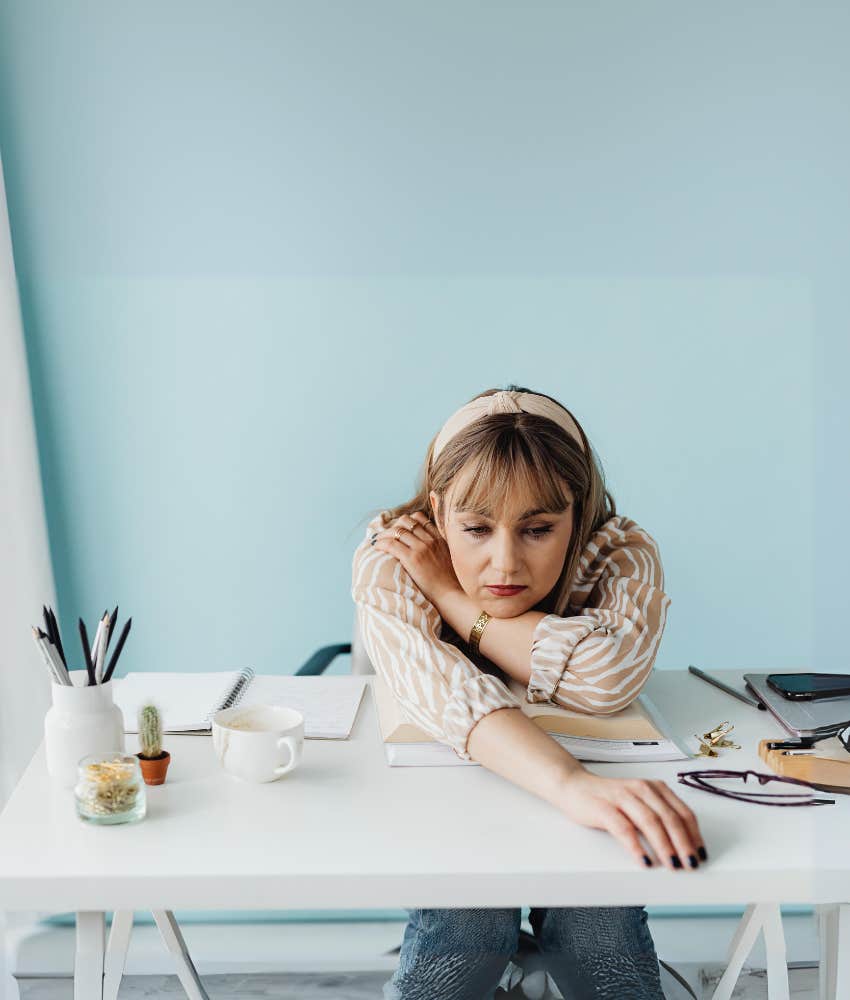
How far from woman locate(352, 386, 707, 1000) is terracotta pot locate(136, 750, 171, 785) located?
282mm

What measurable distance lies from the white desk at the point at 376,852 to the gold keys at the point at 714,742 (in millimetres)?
86

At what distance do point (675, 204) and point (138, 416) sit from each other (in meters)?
1.13

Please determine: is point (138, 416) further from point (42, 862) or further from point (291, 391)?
point (42, 862)

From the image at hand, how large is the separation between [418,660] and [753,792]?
1.29 ft

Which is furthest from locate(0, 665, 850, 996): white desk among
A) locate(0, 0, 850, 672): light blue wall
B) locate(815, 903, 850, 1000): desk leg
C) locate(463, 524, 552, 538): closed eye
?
locate(0, 0, 850, 672): light blue wall

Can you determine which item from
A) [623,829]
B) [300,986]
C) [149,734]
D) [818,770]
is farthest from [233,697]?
[300,986]

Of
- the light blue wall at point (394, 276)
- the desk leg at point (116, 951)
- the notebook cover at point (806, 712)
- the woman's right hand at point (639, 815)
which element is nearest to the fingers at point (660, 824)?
the woman's right hand at point (639, 815)

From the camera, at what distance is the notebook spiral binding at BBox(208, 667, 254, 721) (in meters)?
1.29

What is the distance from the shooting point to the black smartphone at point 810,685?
4.26ft

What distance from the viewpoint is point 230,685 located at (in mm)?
1371

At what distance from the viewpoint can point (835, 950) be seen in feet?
4.15

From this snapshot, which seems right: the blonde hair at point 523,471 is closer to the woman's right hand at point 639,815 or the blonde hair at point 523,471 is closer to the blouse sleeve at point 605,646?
the blouse sleeve at point 605,646

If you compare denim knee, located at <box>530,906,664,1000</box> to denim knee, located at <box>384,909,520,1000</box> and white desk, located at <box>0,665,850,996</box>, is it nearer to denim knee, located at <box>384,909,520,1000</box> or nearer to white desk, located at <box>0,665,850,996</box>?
denim knee, located at <box>384,909,520,1000</box>

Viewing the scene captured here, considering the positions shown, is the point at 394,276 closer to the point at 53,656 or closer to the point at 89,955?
the point at 53,656
